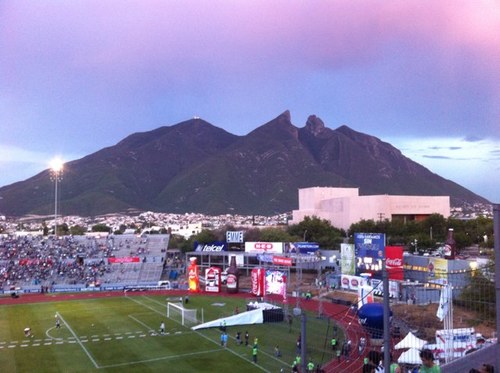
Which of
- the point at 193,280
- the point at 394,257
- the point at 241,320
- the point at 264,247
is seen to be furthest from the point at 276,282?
the point at 264,247

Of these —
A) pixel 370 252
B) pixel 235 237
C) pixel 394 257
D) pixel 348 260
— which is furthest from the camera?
pixel 235 237

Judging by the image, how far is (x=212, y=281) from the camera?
64.0 meters

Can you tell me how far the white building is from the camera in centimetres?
10569

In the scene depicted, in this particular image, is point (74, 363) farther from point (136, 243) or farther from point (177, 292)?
point (136, 243)

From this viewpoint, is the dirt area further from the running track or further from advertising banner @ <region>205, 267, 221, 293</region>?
advertising banner @ <region>205, 267, 221, 293</region>

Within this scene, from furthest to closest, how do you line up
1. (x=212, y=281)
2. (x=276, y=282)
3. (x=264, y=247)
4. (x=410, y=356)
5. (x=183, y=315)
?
1. (x=264, y=247)
2. (x=212, y=281)
3. (x=276, y=282)
4. (x=183, y=315)
5. (x=410, y=356)

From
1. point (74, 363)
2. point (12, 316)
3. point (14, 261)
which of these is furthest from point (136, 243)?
point (74, 363)

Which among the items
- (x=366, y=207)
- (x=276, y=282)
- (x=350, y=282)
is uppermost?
(x=366, y=207)

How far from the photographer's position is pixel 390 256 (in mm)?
51062

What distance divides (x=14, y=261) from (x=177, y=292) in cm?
3195

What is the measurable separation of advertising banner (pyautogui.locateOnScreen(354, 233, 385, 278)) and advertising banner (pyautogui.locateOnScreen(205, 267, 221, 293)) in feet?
60.9

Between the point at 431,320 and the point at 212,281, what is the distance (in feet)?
131

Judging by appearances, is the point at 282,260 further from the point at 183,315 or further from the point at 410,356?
the point at 410,356

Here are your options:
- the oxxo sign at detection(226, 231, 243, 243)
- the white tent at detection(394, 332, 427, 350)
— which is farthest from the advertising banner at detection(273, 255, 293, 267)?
the white tent at detection(394, 332, 427, 350)
